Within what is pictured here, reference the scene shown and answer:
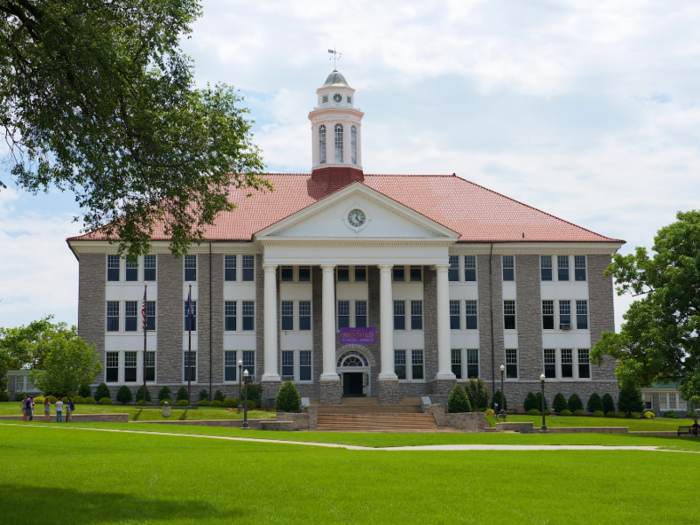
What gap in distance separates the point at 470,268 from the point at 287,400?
53.3ft

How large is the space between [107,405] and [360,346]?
15.8 meters

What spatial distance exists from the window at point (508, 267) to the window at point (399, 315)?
709 centimetres

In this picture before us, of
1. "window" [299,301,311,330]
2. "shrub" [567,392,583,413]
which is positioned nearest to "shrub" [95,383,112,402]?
"window" [299,301,311,330]

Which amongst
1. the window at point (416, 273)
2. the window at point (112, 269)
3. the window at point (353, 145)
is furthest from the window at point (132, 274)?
the window at point (416, 273)

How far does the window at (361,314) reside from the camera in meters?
53.5

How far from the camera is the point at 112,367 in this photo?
52156mm

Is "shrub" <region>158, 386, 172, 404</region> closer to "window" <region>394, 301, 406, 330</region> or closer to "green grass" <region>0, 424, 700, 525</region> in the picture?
"window" <region>394, 301, 406, 330</region>

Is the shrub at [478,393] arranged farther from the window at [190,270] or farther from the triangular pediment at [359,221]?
the window at [190,270]

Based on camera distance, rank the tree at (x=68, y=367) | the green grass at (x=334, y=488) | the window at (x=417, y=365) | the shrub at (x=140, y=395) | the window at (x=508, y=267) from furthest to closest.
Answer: the window at (x=508, y=267), the window at (x=417, y=365), the shrub at (x=140, y=395), the tree at (x=68, y=367), the green grass at (x=334, y=488)

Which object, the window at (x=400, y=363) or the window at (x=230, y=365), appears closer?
the window at (x=230, y=365)

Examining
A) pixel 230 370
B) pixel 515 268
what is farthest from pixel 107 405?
pixel 515 268

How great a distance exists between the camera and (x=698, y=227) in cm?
→ 4053

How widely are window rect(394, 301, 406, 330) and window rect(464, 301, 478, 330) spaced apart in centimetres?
412

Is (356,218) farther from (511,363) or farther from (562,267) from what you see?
(562,267)
